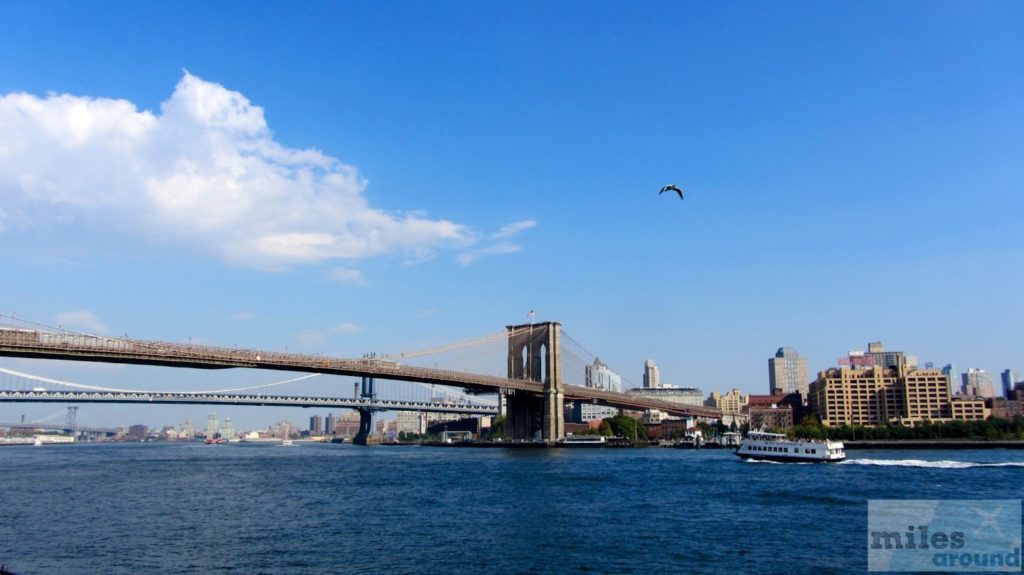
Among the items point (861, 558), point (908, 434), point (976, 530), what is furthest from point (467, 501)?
point (908, 434)

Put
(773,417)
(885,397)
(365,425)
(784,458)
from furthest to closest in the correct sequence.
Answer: (773,417)
(365,425)
(885,397)
(784,458)

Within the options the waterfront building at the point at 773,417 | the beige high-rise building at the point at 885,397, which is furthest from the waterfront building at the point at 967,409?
the waterfront building at the point at 773,417

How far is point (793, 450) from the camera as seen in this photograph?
186 feet

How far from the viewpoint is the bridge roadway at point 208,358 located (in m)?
42.2

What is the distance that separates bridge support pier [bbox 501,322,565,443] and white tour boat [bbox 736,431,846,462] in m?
28.7

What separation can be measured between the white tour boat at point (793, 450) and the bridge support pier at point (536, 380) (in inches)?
1128

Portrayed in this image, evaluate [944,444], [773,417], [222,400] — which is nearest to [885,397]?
[773,417]

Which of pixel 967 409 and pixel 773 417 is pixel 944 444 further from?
pixel 773 417

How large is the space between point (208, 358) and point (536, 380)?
46.6m

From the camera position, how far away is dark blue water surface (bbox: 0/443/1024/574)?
18375 mm

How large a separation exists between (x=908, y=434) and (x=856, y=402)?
21.3m

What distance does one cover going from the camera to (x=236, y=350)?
5488 cm

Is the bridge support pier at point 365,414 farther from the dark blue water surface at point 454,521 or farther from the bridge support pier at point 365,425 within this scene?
the dark blue water surface at point 454,521

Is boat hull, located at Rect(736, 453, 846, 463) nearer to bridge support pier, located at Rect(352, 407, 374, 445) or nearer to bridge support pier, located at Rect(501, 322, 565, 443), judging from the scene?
bridge support pier, located at Rect(501, 322, 565, 443)
